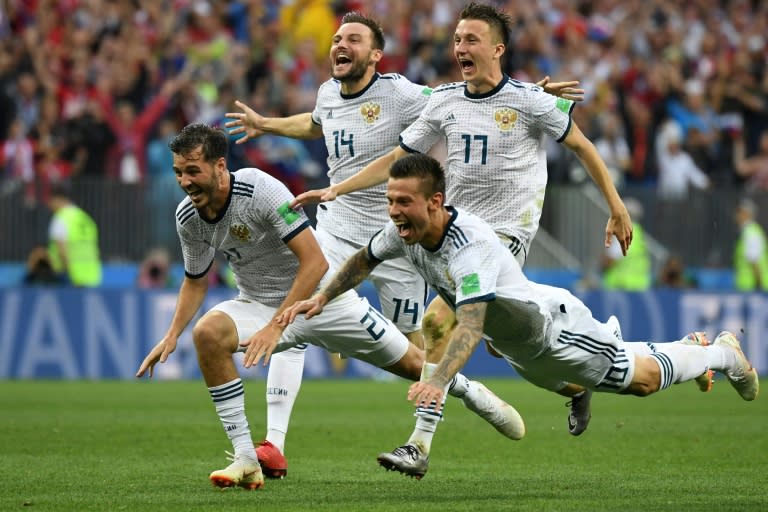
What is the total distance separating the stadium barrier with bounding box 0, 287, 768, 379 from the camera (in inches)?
730

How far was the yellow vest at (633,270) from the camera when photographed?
2011cm

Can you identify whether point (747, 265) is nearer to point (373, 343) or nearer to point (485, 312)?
point (373, 343)

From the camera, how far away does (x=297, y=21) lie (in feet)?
73.2

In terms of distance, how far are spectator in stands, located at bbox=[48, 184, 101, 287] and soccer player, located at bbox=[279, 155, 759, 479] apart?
441 inches

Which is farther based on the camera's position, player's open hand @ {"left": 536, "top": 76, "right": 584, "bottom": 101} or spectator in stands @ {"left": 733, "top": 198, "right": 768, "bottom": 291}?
spectator in stands @ {"left": 733, "top": 198, "right": 768, "bottom": 291}

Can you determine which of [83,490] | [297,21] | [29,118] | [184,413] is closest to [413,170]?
[83,490]

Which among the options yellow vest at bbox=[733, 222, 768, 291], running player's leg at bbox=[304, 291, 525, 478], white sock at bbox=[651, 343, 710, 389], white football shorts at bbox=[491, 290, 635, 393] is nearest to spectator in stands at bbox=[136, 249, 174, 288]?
yellow vest at bbox=[733, 222, 768, 291]

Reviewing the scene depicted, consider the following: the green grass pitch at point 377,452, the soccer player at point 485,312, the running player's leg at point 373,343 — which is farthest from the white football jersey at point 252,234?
the green grass pitch at point 377,452

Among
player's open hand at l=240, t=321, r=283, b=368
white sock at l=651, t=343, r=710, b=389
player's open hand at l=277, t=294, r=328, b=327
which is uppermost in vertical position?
player's open hand at l=277, t=294, r=328, b=327

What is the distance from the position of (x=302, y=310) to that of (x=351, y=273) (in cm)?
40

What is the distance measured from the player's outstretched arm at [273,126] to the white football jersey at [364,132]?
0.55ft

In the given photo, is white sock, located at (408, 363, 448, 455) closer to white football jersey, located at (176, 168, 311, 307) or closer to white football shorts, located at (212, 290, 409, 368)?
white football shorts, located at (212, 290, 409, 368)

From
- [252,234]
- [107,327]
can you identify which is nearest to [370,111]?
[252,234]

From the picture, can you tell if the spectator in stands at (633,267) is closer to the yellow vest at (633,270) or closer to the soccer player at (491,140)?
the yellow vest at (633,270)
